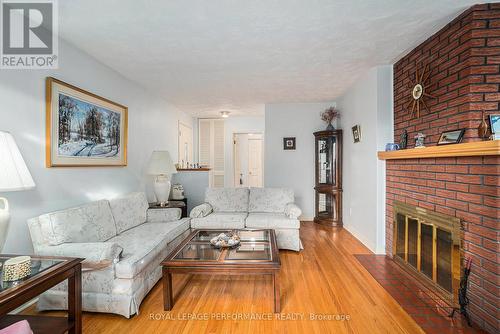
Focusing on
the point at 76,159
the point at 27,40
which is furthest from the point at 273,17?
the point at 76,159

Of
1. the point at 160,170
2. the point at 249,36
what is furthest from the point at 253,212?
the point at 249,36

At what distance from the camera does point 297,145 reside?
5.12m

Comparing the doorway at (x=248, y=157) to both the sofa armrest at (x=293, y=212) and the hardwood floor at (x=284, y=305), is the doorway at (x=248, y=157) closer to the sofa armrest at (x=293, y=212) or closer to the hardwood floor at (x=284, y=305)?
the sofa armrest at (x=293, y=212)

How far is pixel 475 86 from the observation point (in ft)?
6.27

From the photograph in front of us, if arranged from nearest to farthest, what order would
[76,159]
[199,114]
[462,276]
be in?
[462,276], [76,159], [199,114]

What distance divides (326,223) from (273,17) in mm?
3762

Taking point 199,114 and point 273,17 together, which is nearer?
point 273,17

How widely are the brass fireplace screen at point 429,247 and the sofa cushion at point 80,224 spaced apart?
319 cm

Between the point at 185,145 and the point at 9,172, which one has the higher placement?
the point at 185,145

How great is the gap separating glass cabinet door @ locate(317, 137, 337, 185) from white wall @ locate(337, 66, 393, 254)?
18.8 inches

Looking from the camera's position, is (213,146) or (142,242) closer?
(142,242)

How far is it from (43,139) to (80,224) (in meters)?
0.84

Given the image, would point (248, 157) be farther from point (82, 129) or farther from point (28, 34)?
point (28, 34)

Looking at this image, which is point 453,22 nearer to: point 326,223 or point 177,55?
point 177,55
